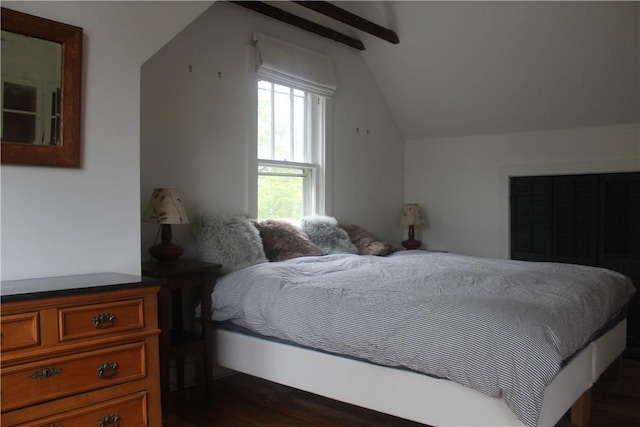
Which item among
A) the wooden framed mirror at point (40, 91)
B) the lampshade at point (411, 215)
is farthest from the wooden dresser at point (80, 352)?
the lampshade at point (411, 215)

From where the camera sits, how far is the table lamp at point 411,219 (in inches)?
216

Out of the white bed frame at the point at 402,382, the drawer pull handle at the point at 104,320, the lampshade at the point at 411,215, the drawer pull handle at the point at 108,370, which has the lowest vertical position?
the white bed frame at the point at 402,382

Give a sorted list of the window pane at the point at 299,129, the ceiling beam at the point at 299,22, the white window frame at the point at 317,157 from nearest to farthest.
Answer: the ceiling beam at the point at 299,22 → the window pane at the point at 299,129 → the white window frame at the point at 317,157

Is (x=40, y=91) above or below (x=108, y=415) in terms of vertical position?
above

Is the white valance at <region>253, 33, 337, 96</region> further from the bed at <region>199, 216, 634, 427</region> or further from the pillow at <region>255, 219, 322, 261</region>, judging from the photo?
the bed at <region>199, 216, 634, 427</region>

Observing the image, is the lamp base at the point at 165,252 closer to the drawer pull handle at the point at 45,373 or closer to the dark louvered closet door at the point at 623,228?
the drawer pull handle at the point at 45,373

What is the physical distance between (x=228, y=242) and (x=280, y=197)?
1.10 metres

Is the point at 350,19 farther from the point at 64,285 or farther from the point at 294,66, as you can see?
the point at 64,285

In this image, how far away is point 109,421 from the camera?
2082 millimetres

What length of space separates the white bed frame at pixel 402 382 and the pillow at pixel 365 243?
5.28 feet

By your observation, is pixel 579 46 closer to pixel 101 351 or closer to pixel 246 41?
pixel 246 41

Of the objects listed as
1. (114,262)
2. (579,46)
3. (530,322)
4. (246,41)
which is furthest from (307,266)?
(579,46)

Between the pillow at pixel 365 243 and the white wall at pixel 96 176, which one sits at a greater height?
the white wall at pixel 96 176

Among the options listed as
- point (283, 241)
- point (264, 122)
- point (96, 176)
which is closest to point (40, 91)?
point (96, 176)
